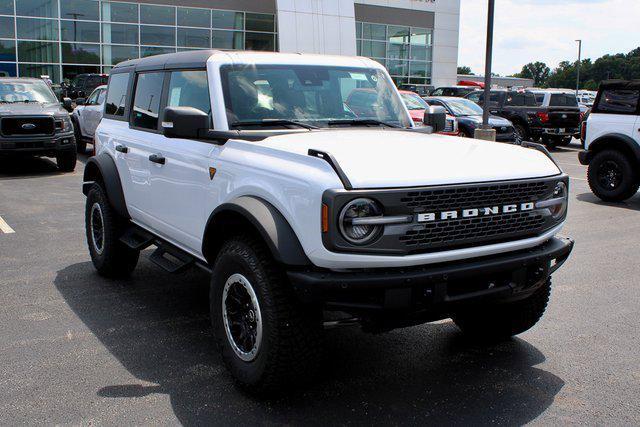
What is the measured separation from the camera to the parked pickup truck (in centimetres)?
2144

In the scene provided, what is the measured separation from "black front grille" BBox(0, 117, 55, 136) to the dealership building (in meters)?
20.0

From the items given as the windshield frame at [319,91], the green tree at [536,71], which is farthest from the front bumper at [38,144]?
the green tree at [536,71]

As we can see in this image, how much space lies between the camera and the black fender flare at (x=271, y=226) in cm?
335

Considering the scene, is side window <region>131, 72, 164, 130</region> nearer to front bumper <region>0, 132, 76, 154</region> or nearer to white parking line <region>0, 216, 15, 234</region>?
white parking line <region>0, 216, 15, 234</region>

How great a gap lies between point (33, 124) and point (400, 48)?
32.9 metres

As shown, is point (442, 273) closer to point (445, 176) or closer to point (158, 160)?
point (445, 176)

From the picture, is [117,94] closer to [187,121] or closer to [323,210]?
[187,121]

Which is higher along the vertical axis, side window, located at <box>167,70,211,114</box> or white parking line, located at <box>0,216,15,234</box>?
side window, located at <box>167,70,211,114</box>

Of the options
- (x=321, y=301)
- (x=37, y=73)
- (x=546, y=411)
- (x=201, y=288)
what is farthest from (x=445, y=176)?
(x=37, y=73)

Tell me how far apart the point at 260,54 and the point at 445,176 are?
198 cm

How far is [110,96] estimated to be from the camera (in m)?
6.43

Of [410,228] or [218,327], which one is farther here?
[218,327]

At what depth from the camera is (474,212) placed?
3535mm

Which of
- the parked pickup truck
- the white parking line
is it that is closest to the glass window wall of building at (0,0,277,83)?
the parked pickup truck
